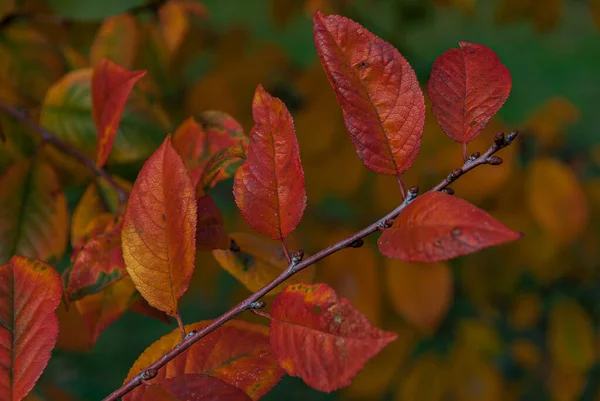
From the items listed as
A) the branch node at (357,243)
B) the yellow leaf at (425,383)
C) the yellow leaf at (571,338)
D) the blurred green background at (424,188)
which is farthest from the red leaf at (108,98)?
the yellow leaf at (571,338)

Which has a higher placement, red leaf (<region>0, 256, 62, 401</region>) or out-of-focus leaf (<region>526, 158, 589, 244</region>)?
red leaf (<region>0, 256, 62, 401</region>)

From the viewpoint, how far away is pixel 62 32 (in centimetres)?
97

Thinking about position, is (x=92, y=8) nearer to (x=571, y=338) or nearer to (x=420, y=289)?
(x=420, y=289)

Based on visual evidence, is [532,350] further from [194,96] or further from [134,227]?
[134,227]

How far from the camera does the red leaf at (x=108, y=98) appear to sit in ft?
1.72

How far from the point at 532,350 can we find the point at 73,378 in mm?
1442

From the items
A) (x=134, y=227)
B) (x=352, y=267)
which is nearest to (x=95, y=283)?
(x=134, y=227)

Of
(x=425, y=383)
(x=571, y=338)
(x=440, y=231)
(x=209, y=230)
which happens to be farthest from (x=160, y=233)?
(x=571, y=338)

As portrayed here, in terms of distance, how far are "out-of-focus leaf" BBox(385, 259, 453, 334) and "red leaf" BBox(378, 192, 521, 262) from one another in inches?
27.5

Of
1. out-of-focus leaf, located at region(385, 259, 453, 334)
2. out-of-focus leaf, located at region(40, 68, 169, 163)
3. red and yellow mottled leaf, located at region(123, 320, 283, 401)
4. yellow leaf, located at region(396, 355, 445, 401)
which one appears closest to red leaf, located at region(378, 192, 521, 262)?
red and yellow mottled leaf, located at region(123, 320, 283, 401)

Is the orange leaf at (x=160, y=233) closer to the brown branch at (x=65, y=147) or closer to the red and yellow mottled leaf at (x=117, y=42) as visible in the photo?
the brown branch at (x=65, y=147)

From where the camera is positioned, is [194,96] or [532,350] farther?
[532,350]

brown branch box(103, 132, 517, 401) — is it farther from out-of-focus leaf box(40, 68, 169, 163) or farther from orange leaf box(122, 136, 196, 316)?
out-of-focus leaf box(40, 68, 169, 163)

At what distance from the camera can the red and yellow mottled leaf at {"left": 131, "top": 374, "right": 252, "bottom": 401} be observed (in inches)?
13.2
